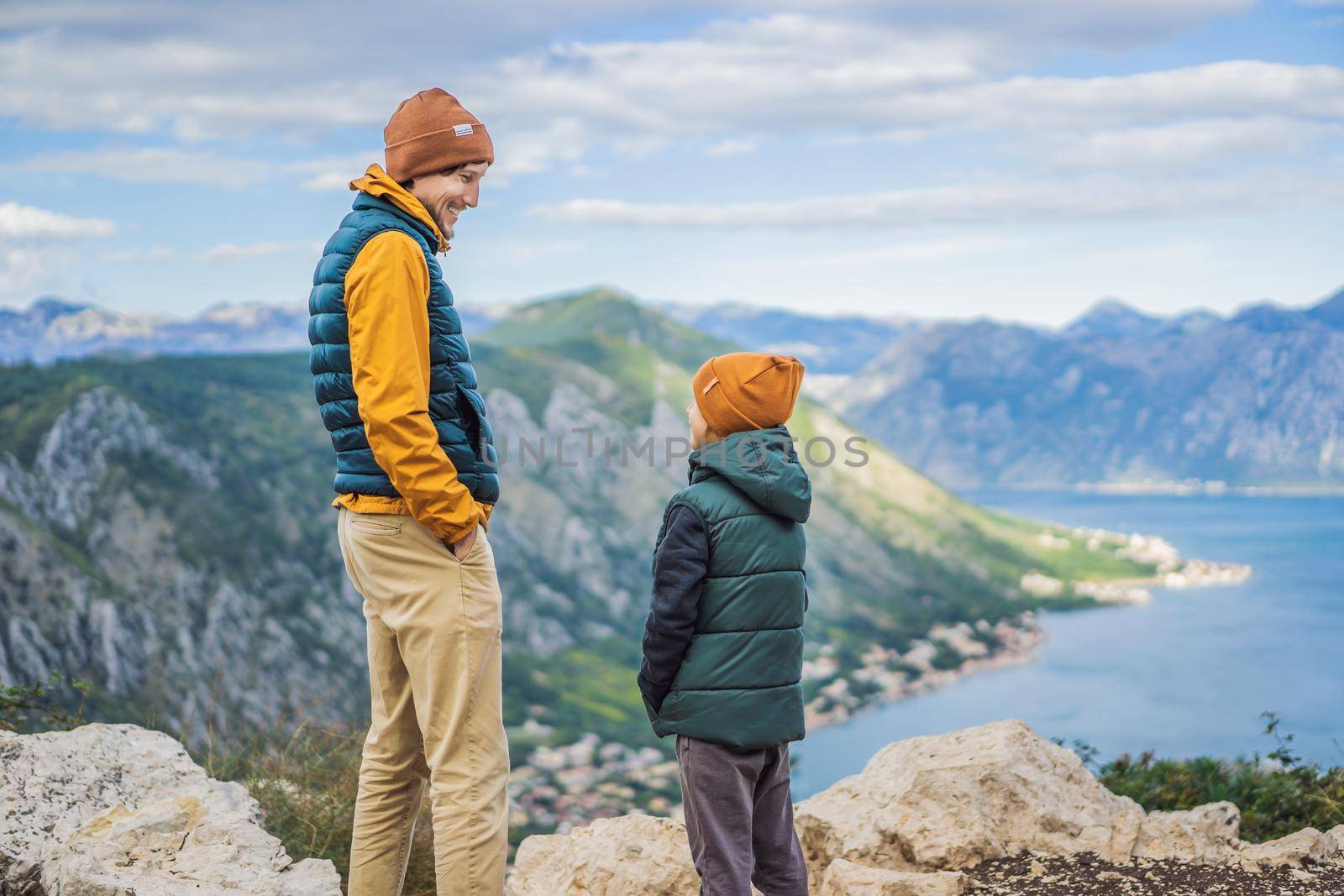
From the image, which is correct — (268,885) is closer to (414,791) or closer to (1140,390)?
(414,791)

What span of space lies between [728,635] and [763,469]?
44 centimetres

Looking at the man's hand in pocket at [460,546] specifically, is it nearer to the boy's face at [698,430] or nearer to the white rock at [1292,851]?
the boy's face at [698,430]

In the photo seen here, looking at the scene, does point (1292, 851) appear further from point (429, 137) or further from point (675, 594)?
point (429, 137)

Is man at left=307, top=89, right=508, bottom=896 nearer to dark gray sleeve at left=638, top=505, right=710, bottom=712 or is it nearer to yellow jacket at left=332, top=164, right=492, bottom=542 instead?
yellow jacket at left=332, top=164, right=492, bottom=542

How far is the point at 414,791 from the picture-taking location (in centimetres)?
318

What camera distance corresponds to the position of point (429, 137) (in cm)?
296

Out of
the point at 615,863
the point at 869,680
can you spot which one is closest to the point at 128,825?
the point at 615,863

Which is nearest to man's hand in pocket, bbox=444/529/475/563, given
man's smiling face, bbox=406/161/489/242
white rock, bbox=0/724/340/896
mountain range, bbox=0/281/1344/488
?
man's smiling face, bbox=406/161/489/242

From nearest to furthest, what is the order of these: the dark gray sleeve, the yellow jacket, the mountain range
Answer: the yellow jacket, the dark gray sleeve, the mountain range

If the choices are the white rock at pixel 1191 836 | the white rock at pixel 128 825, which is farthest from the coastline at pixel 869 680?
the white rock at pixel 1191 836

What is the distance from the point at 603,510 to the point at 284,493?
1269 cm

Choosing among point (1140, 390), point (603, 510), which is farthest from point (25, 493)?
point (1140, 390)

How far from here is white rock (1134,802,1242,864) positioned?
3973mm

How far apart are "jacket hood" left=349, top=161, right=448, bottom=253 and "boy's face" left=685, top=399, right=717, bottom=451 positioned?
33.4 inches
